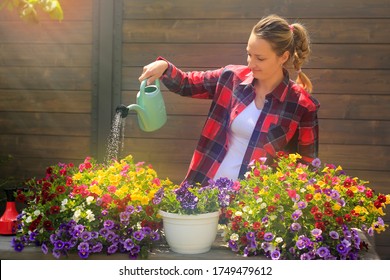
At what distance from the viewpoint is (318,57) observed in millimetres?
3445

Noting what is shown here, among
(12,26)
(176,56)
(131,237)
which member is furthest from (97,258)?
(12,26)

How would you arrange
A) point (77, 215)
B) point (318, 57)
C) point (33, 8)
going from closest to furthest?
point (77, 215) < point (33, 8) < point (318, 57)

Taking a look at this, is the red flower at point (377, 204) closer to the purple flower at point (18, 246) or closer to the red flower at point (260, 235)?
the red flower at point (260, 235)

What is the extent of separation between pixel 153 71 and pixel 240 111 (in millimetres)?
394

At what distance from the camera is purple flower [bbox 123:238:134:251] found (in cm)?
170

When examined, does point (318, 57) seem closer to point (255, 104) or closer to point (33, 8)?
point (255, 104)

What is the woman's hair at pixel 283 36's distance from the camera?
2.21 metres

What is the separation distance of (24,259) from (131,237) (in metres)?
0.33

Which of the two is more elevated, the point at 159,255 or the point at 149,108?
the point at 149,108

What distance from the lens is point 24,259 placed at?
1736 mm

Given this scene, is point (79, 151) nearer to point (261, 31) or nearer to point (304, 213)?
point (261, 31)

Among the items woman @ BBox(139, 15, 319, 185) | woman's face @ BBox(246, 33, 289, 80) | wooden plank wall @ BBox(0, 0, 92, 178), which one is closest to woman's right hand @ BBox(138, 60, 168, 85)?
woman @ BBox(139, 15, 319, 185)

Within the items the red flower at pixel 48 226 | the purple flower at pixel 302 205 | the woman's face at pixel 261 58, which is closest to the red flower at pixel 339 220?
the purple flower at pixel 302 205

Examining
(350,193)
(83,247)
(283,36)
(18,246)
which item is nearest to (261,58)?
(283,36)
